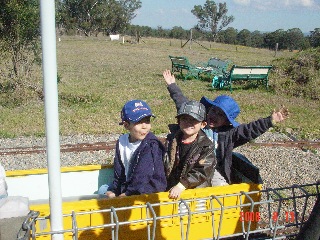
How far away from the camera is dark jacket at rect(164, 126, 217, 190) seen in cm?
322

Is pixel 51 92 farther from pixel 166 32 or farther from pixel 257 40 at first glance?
pixel 166 32

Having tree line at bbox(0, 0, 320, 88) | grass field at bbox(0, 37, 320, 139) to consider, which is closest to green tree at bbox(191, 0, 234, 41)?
tree line at bbox(0, 0, 320, 88)

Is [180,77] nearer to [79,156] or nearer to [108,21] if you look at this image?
[79,156]

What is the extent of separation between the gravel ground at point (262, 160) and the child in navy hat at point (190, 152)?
3082mm

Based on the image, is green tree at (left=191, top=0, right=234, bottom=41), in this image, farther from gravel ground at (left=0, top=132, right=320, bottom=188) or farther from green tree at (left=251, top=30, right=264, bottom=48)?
gravel ground at (left=0, top=132, right=320, bottom=188)

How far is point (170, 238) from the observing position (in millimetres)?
2986

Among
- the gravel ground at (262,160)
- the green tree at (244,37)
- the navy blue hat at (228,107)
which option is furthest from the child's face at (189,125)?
the green tree at (244,37)

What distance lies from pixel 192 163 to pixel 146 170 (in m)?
0.43

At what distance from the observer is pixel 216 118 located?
4.42m

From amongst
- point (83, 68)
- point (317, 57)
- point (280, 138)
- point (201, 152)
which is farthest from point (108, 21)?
point (201, 152)

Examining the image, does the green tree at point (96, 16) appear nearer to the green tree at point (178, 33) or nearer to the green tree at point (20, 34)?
the green tree at point (178, 33)

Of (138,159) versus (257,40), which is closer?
(138,159)

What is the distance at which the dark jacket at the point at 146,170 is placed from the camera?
3432 millimetres

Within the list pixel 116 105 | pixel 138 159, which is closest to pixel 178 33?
pixel 116 105
